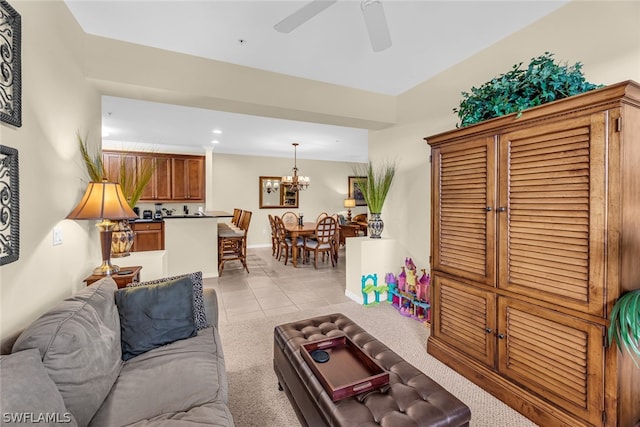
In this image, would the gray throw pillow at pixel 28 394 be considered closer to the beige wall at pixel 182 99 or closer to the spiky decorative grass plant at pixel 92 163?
the beige wall at pixel 182 99

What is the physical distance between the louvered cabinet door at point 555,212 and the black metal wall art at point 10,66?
268 centimetres

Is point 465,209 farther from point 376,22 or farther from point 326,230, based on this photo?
point 326,230

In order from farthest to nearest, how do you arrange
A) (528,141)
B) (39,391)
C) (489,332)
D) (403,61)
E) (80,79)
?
(403,61)
(80,79)
(489,332)
(528,141)
(39,391)

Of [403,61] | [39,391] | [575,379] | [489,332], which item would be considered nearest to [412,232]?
[489,332]

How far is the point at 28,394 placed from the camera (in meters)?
0.93

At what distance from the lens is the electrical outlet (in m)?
1.81

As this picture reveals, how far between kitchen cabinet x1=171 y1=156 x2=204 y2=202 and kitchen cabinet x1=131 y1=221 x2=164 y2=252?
1.49 meters

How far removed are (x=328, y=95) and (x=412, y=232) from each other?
1920 millimetres

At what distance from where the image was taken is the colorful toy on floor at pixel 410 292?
3132 millimetres

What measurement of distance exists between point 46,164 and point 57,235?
46cm

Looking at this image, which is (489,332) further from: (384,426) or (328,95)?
(328,95)

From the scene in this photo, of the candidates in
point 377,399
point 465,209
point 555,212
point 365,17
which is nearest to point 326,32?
point 365,17

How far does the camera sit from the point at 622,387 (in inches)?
55.1

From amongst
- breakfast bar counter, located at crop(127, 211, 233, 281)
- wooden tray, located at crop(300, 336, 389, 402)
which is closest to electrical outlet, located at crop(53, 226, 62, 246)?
wooden tray, located at crop(300, 336, 389, 402)
